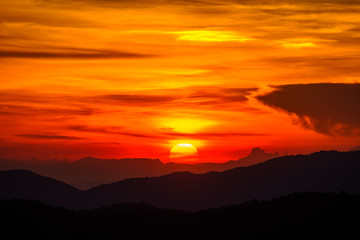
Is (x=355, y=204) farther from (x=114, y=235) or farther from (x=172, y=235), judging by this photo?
(x=114, y=235)

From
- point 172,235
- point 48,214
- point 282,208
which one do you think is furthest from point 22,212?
point 282,208

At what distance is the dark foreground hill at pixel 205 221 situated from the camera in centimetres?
10912

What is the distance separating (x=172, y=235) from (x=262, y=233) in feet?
45.5

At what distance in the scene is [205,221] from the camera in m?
119

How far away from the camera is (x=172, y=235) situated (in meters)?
114

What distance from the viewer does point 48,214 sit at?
4545 inches

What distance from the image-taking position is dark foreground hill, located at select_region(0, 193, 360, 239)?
358 feet

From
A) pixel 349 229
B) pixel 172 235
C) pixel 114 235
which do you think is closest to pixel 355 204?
pixel 349 229

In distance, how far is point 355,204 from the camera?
11475 centimetres

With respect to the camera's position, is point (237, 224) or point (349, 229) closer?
point (349, 229)

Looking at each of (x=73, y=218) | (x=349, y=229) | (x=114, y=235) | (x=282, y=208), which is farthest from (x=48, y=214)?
(x=349, y=229)

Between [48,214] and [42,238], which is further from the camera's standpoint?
[48,214]

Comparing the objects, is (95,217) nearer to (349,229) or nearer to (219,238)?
(219,238)

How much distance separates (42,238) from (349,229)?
44.6 m
